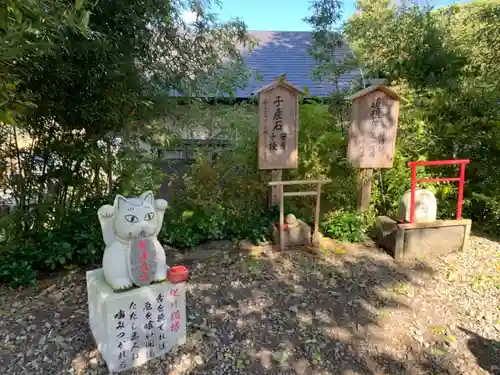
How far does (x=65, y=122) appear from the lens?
388cm

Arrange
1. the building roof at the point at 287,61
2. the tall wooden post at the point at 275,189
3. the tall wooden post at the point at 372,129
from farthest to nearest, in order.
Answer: the building roof at the point at 287,61
the tall wooden post at the point at 275,189
the tall wooden post at the point at 372,129

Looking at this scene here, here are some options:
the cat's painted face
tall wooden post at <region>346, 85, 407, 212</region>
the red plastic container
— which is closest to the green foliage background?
Answer: tall wooden post at <region>346, 85, 407, 212</region>

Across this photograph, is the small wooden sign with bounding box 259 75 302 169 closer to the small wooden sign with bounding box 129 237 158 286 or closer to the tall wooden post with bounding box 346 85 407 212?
the tall wooden post with bounding box 346 85 407 212

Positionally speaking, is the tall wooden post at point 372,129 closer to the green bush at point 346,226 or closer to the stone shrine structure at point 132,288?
the green bush at point 346,226

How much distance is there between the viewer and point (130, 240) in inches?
99.3

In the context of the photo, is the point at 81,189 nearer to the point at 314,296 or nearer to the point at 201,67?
the point at 201,67

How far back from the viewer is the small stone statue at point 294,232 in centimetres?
447

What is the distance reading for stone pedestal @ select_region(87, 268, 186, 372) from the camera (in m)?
2.52

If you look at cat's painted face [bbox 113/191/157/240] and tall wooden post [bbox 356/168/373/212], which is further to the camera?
tall wooden post [bbox 356/168/373/212]

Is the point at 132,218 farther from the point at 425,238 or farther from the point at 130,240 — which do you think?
the point at 425,238

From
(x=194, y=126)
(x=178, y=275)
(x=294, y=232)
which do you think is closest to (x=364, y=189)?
(x=294, y=232)

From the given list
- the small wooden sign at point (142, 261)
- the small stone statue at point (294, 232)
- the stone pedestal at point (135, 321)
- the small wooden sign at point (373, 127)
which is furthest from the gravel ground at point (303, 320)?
the small wooden sign at point (373, 127)

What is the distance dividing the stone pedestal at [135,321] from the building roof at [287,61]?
5.07 meters

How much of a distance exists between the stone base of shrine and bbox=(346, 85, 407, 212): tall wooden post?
77cm
